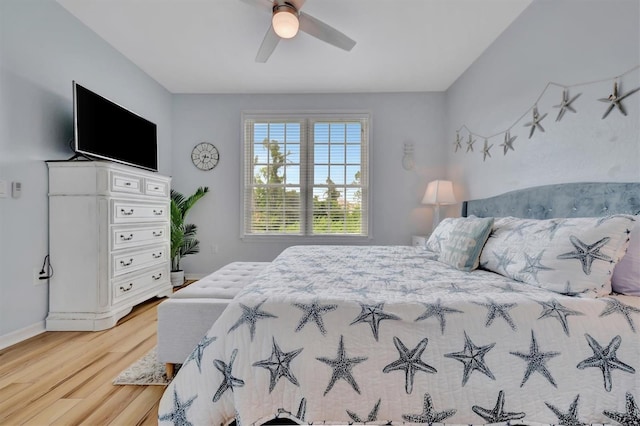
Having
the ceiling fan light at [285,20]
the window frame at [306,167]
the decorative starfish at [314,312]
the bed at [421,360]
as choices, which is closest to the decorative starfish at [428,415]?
the bed at [421,360]

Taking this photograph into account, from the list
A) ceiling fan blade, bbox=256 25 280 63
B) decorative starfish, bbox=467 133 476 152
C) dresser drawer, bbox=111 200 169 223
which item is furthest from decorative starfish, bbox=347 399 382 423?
decorative starfish, bbox=467 133 476 152

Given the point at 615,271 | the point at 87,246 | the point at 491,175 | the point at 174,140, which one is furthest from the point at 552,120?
the point at 174,140

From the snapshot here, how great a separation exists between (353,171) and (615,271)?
3028 mm

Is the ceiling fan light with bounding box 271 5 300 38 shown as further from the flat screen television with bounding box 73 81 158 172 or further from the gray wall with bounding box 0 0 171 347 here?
the gray wall with bounding box 0 0 171 347

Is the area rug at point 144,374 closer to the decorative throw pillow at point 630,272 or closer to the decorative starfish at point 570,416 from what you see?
the decorative starfish at point 570,416

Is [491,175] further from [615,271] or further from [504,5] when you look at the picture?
[615,271]

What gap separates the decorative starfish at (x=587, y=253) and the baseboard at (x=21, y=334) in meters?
3.41

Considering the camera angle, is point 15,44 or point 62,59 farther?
point 62,59

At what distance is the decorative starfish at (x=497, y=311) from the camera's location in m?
1.01

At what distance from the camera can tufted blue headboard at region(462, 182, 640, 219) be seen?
142cm

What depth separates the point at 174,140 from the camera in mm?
4055

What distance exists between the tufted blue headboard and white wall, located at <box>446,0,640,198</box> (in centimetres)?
9

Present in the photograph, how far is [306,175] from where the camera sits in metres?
4.03

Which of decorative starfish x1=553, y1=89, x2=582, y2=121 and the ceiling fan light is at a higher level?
the ceiling fan light
